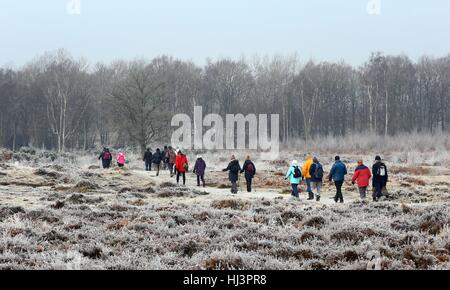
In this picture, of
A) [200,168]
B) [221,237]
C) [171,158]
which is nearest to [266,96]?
[171,158]

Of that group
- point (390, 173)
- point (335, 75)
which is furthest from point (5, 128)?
point (390, 173)

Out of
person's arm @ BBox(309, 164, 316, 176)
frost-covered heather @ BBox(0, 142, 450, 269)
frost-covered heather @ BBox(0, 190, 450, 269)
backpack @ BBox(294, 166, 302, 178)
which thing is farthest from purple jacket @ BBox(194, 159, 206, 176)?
frost-covered heather @ BBox(0, 190, 450, 269)

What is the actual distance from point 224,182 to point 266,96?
57435 millimetres

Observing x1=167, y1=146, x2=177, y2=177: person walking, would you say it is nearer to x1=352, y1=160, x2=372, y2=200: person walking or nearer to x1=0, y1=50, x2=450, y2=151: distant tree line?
x1=352, y1=160, x2=372, y2=200: person walking

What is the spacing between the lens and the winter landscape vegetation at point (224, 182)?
30.2 ft

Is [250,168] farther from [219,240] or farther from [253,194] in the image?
[219,240]

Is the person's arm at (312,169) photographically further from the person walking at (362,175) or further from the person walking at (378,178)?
the person walking at (378,178)

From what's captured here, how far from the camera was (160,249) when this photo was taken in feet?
31.3

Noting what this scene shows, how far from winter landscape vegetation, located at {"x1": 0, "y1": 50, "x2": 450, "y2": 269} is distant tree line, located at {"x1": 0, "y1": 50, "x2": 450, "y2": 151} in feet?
0.84

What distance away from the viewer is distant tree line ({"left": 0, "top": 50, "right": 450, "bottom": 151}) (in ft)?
257

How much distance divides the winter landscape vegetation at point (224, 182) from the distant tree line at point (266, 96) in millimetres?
257

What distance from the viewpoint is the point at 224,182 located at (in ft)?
99.3

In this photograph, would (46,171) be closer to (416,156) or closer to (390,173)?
(390,173)

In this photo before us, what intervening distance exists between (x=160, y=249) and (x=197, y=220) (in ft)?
12.2
